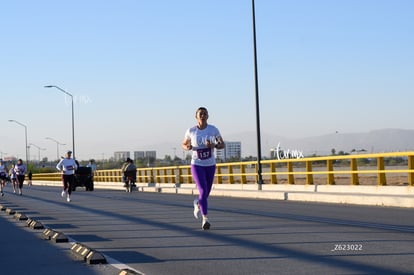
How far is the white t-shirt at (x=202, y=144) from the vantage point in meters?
13.1

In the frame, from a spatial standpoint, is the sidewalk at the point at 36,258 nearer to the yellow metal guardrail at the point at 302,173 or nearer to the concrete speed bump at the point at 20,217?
the concrete speed bump at the point at 20,217

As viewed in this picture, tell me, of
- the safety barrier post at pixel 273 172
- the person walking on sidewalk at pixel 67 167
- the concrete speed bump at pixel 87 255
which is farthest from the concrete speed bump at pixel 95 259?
the safety barrier post at pixel 273 172

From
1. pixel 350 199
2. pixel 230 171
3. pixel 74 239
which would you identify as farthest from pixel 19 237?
pixel 230 171

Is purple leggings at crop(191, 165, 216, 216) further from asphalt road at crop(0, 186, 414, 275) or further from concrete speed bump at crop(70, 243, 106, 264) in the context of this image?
concrete speed bump at crop(70, 243, 106, 264)

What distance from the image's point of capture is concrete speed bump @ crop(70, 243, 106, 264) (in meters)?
9.28

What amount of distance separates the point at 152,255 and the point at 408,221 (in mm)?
5520

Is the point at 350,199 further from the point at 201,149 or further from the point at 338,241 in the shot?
the point at 338,241

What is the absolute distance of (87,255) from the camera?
958cm

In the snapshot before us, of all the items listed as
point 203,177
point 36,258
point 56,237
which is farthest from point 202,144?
point 36,258

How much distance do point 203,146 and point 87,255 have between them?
389 centimetres

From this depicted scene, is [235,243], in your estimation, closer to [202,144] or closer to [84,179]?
[202,144]

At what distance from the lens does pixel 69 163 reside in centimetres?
2712

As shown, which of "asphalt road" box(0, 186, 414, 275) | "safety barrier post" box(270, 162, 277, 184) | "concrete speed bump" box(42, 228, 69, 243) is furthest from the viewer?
"safety barrier post" box(270, 162, 277, 184)

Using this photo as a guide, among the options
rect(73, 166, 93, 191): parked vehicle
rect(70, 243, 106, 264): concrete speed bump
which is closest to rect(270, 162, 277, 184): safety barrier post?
rect(70, 243, 106, 264): concrete speed bump
